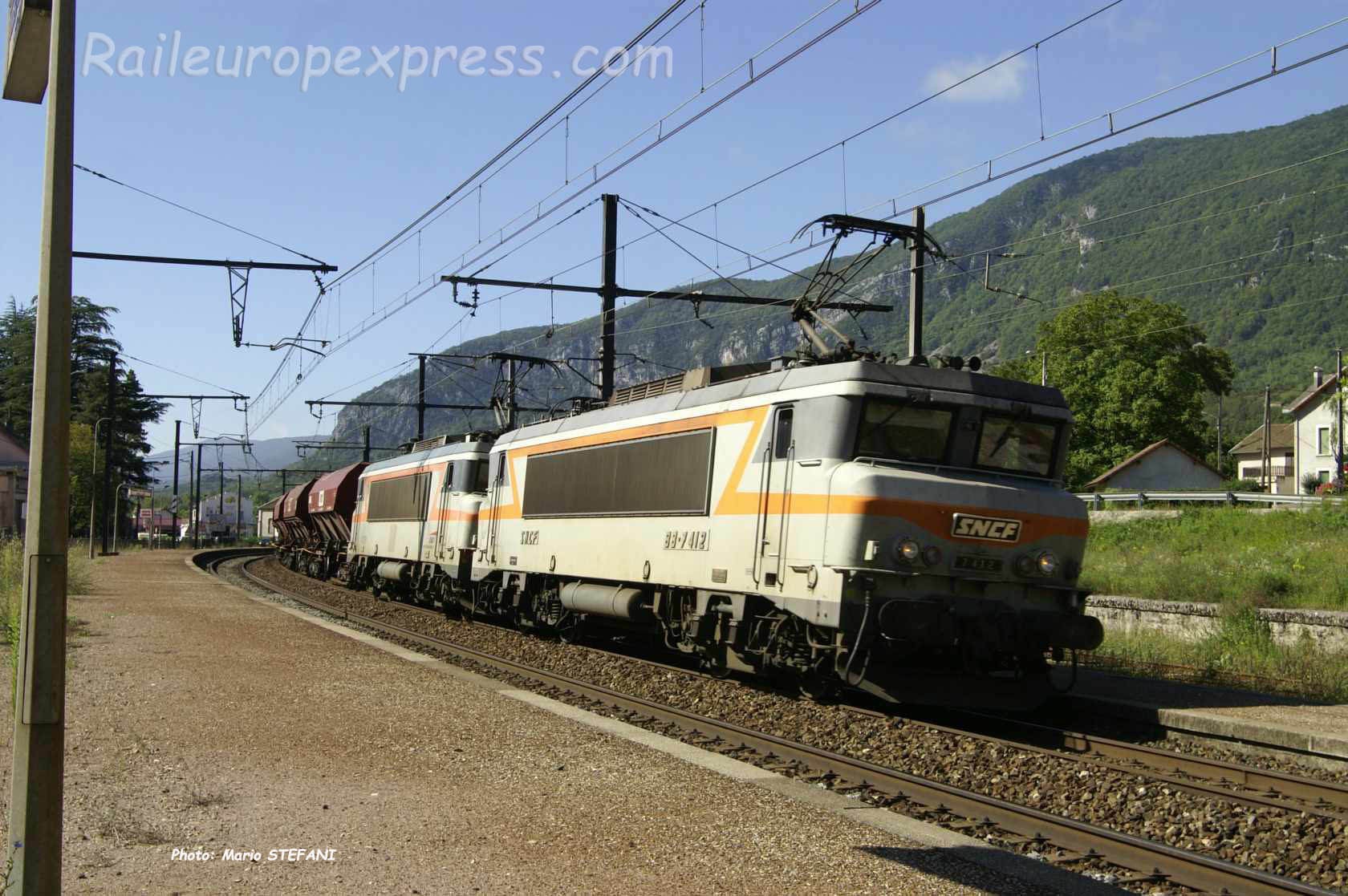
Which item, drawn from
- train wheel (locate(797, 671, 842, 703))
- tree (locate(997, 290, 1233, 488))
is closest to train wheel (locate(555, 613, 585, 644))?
train wheel (locate(797, 671, 842, 703))

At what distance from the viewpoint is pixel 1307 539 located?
2748 cm

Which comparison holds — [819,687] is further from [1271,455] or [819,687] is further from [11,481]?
[1271,455]

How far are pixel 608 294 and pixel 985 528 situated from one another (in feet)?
41.7

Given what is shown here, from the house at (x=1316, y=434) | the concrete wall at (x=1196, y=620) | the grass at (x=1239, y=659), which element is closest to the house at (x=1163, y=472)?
the house at (x=1316, y=434)

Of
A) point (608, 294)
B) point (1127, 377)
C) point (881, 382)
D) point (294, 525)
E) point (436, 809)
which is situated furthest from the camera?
point (1127, 377)

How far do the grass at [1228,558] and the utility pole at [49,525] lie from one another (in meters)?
18.3

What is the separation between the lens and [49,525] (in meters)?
4.76

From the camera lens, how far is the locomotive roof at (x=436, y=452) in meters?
23.6

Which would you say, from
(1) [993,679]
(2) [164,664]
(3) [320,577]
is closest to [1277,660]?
(1) [993,679]

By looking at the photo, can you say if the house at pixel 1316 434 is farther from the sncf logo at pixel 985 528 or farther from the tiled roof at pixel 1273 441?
the sncf logo at pixel 985 528

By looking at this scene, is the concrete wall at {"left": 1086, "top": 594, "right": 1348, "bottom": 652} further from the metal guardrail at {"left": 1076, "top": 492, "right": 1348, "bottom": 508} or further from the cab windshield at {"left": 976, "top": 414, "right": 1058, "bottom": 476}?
the metal guardrail at {"left": 1076, "top": 492, "right": 1348, "bottom": 508}

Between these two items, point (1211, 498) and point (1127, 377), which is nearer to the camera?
point (1211, 498)

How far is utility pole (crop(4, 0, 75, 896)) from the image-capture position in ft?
15.6

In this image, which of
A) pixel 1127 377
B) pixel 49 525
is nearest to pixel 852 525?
pixel 49 525
